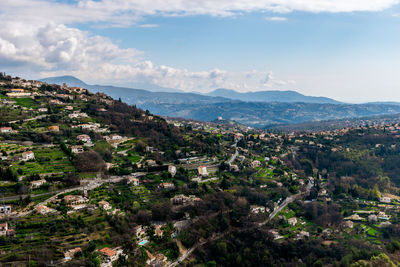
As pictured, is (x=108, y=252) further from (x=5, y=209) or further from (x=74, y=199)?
(x=5, y=209)

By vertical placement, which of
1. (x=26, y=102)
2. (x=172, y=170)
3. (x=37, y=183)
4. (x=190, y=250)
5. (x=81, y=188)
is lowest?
(x=190, y=250)

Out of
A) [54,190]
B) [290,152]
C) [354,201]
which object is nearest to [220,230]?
[54,190]

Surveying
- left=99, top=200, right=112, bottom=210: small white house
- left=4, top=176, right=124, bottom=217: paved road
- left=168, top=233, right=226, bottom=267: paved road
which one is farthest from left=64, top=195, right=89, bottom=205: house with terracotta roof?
left=168, top=233, right=226, bottom=267: paved road

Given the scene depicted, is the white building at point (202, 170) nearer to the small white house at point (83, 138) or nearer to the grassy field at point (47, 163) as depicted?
the grassy field at point (47, 163)

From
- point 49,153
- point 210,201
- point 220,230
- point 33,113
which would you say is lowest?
point 220,230

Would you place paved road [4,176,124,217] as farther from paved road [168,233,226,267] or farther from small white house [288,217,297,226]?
small white house [288,217,297,226]

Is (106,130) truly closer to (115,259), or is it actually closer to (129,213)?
(129,213)

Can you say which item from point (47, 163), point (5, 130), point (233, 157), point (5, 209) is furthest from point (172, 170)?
point (5, 130)

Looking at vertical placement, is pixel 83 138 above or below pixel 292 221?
above
